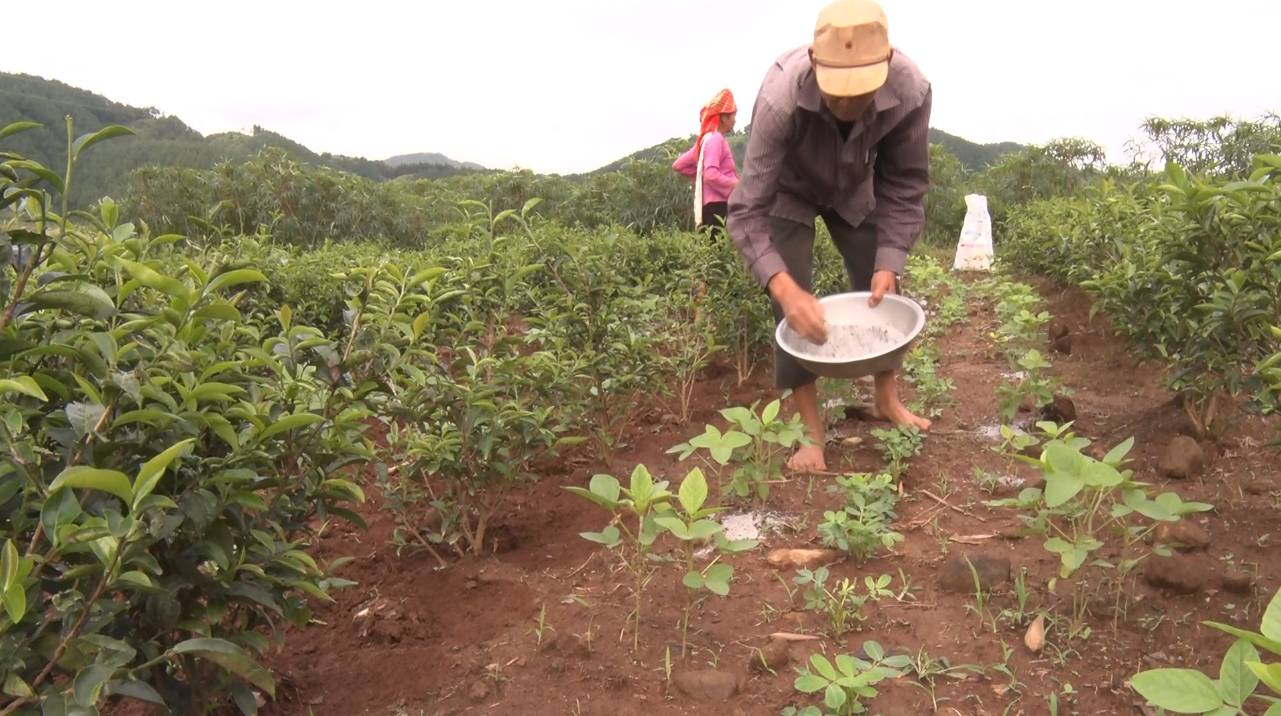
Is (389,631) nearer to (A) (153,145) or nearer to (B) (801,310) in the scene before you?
(B) (801,310)

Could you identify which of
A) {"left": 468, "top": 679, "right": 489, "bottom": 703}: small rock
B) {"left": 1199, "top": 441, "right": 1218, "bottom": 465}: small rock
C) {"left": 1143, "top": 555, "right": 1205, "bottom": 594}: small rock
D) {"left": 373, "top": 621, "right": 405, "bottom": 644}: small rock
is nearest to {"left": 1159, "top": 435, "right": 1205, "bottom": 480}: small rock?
{"left": 1199, "top": 441, "right": 1218, "bottom": 465}: small rock

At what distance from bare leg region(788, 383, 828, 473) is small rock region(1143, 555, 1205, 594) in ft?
3.48

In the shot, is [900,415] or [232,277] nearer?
[232,277]

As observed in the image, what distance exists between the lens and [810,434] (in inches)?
117

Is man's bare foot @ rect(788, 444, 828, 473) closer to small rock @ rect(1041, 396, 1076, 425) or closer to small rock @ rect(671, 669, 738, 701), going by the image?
small rock @ rect(1041, 396, 1076, 425)

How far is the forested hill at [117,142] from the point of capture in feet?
5.24

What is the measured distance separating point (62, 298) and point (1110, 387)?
391 cm

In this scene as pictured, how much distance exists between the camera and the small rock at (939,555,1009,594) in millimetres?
2086

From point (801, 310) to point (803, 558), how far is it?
823 mm

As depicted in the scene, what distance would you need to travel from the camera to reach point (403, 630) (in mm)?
2084

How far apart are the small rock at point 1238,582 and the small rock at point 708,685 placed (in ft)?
3.78

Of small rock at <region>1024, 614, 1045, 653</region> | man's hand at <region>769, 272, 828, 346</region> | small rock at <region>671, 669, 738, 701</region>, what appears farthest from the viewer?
man's hand at <region>769, 272, 828, 346</region>

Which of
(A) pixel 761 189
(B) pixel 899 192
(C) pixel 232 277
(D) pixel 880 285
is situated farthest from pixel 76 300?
(B) pixel 899 192

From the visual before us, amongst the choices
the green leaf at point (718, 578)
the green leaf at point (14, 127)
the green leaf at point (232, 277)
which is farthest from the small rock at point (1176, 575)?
the green leaf at point (14, 127)
